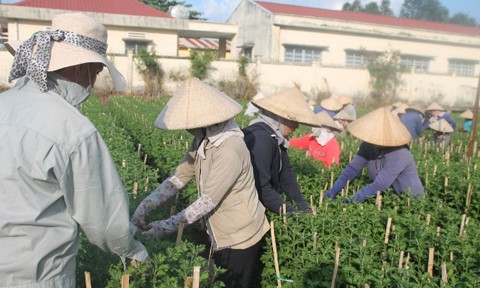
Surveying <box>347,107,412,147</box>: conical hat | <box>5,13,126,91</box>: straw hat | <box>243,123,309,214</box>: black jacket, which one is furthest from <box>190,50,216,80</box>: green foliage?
<box>5,13,126,91</box>: straw hat

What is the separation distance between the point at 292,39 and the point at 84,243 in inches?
1065

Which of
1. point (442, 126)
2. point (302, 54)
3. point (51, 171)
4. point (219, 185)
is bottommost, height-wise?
point (442, 126)

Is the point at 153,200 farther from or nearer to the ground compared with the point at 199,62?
nearer to the ground

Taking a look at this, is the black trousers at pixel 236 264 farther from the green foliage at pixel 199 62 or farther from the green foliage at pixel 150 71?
the green foliage at pixel 199 62

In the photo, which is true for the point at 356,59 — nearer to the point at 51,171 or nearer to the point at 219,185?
the point at 219,185

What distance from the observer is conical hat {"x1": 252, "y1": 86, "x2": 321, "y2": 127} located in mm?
3775

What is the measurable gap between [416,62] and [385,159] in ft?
98.8

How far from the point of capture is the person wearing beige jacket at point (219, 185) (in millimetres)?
2834

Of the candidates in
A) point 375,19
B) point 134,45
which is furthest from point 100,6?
point 375,19

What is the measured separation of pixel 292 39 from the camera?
1123 inches

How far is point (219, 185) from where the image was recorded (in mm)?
2799

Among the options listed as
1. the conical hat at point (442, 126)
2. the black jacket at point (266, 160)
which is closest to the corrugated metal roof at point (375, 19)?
the conical hat at point (442, 126)

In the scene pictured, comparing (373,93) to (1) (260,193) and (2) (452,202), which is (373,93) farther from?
(1) (260,193)

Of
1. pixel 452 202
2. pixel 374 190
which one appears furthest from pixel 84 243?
pixel 452 202
